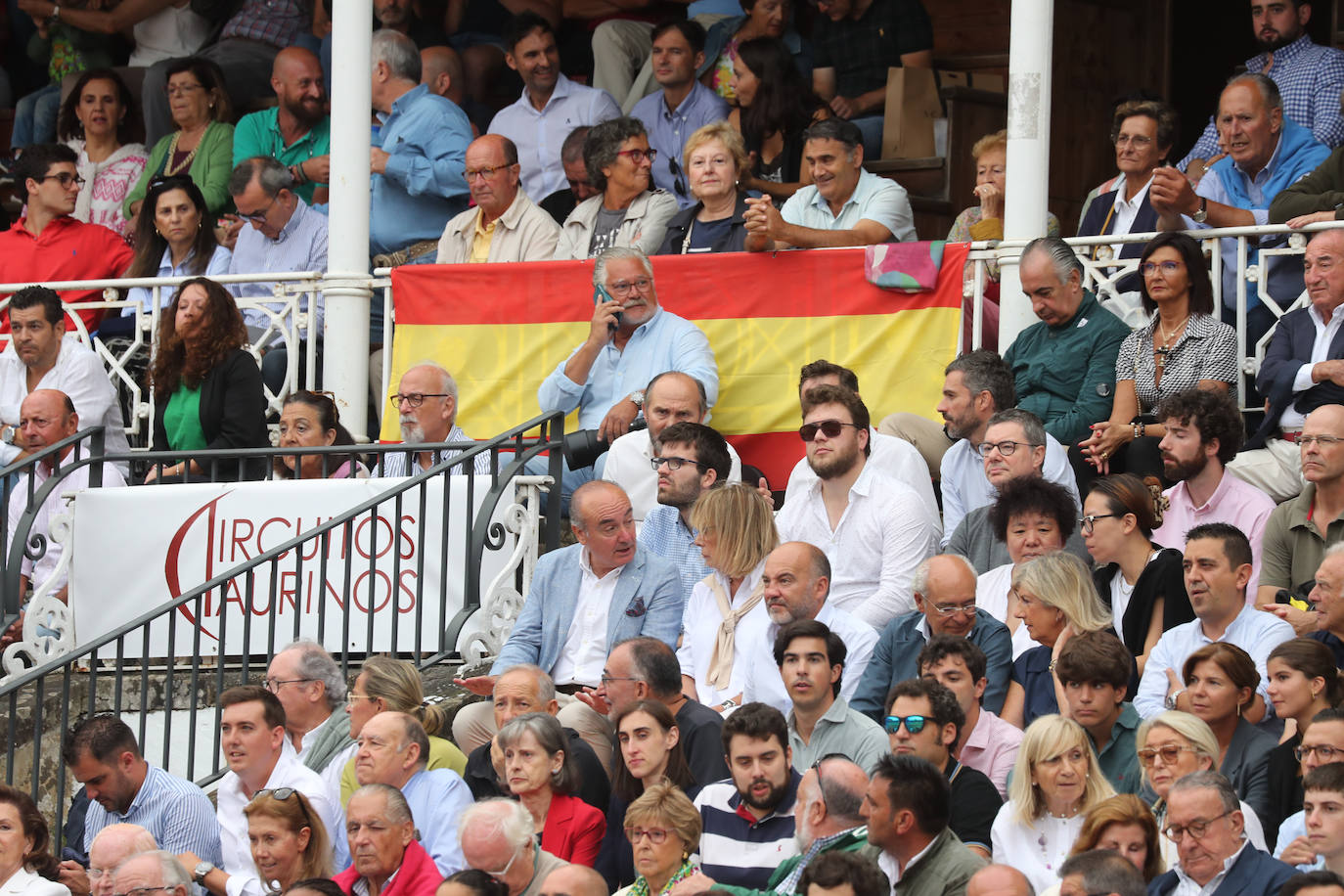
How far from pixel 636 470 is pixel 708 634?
1565 millimetres

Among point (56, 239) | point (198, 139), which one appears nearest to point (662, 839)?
point (56, 239)

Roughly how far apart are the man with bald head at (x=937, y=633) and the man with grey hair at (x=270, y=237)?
187 inches

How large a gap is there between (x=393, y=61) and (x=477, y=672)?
4813mm

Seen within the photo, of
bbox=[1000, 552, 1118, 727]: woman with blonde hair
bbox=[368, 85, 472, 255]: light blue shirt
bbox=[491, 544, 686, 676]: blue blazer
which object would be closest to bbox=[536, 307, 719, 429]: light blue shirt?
bbox=[491, 544, 686, 676]: blue blazer

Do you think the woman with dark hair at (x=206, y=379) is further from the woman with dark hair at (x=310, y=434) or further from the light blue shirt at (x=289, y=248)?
the light blue shirt at (x=289, y=248)

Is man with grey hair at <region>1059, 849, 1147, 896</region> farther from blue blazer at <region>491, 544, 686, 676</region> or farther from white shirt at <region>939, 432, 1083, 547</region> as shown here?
white shirt at <region>939, 432, 1083, 547</region>

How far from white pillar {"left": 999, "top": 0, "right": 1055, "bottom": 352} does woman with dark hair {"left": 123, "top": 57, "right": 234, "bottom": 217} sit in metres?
5.18

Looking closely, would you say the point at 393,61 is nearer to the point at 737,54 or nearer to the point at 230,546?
the point at 737,54

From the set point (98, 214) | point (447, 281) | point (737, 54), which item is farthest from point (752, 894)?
point (98, 214)

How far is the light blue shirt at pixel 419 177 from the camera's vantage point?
12.8m

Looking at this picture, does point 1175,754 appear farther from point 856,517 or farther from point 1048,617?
point 856,517

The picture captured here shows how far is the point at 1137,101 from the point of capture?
11078mm

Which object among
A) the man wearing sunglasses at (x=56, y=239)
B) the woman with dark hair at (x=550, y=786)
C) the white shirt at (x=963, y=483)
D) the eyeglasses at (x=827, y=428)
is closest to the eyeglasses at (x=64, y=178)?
the man wearing sunglasses at (x=56, y=239)

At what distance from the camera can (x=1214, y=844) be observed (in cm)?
648
